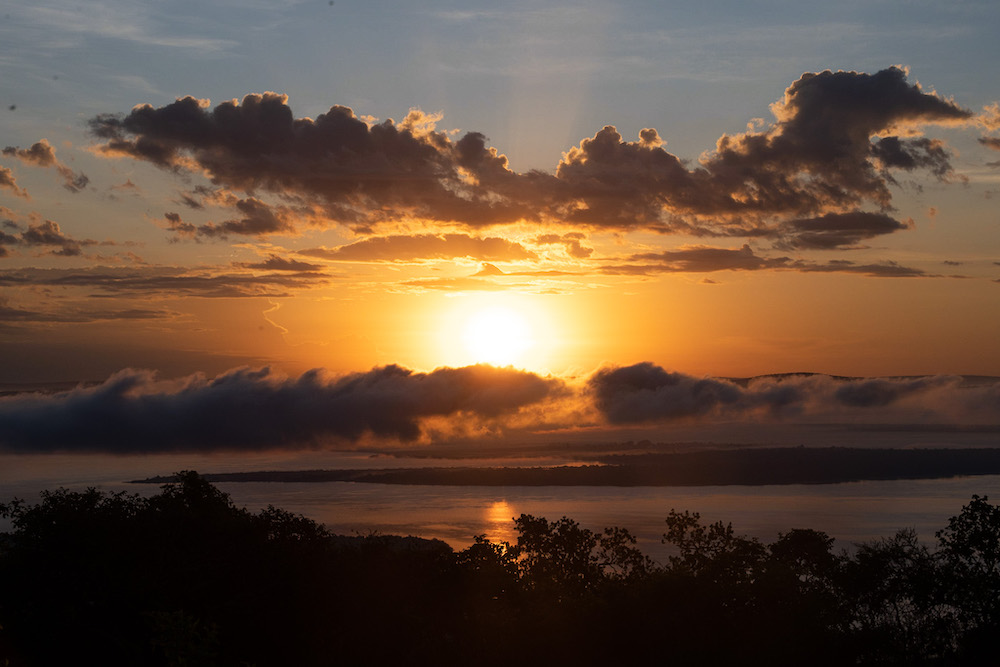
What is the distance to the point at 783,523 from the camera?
184250 mm

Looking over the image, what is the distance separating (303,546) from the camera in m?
33.7

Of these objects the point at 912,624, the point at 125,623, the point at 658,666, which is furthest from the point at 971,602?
the point at 125,623

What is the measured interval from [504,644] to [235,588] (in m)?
9.48

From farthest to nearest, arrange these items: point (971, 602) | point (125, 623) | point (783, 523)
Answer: point (783, 523) → point (971, 602) → point (125, 623)

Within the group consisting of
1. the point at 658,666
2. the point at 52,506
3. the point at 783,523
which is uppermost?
the point at 52,506

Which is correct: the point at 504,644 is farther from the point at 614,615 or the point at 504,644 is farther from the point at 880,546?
the point at 880,546

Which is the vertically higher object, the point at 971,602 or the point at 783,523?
the point at 971,602

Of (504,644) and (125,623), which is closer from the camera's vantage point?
(125,623)

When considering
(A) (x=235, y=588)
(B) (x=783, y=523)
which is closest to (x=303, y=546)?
(A) (x=235, y=588)

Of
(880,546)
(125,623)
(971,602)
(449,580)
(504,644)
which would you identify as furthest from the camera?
(880,546)

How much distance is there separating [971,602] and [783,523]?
161 meters

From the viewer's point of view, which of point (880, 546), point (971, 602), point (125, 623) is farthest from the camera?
point (880, 546)

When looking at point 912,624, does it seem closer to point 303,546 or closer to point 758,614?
point 758,614

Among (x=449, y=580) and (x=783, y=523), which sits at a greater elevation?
(x=449, y=580)
